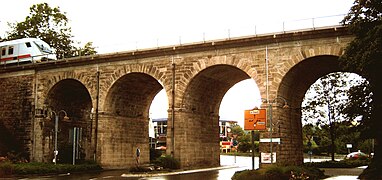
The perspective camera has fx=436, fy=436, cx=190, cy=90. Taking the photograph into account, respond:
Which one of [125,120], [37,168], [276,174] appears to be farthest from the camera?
[125,120]

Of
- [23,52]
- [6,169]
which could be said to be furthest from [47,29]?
[6,169]

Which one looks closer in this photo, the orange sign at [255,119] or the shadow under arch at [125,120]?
the orange sign at [255,119]

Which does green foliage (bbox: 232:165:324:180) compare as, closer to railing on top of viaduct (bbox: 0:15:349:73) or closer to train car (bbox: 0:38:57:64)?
railing on top of viaduct (bbox: 0:15:349:73)

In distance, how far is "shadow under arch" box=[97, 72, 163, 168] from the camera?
34.4 m

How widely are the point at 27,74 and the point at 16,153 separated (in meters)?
7.00

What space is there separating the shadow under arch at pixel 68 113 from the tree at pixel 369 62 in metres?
21.0

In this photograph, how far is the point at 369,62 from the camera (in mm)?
21484

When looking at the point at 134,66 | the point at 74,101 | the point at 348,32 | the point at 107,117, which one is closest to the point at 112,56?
the point at 134,66

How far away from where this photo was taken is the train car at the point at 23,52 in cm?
4019

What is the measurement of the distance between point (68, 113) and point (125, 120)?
7214mm

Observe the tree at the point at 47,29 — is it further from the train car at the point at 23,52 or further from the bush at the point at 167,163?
the bush at the point at 167,163

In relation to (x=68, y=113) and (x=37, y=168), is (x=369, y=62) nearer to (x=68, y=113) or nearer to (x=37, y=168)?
(x=37, y=168)

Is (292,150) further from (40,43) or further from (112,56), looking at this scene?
(40,43)

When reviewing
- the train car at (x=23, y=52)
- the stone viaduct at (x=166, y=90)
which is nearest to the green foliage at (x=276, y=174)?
the stone viaduct at (x=166, y=90)
